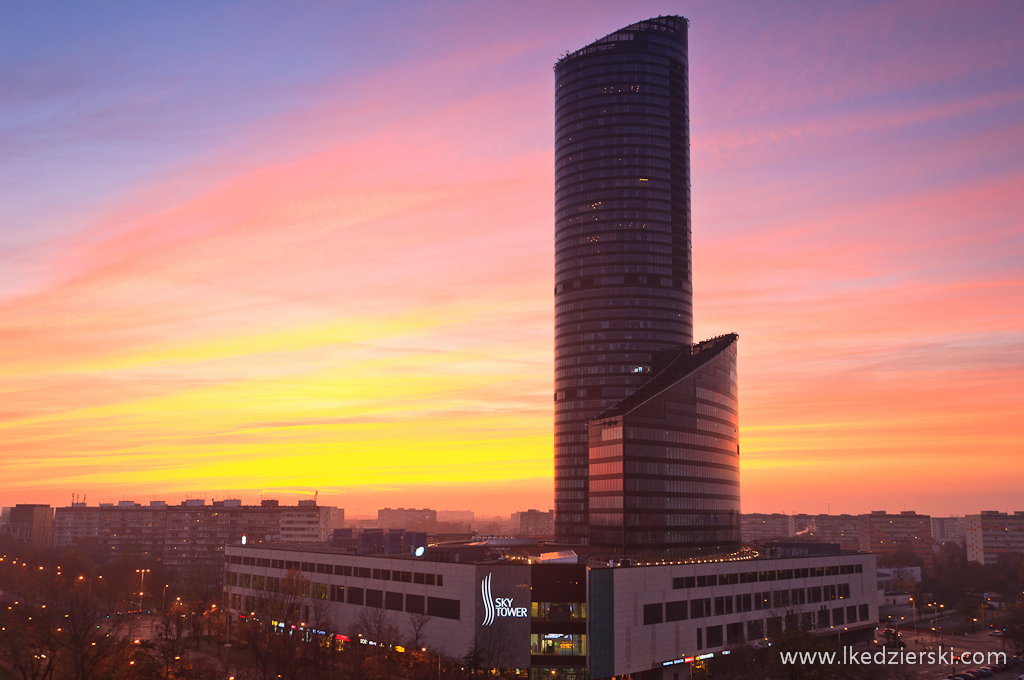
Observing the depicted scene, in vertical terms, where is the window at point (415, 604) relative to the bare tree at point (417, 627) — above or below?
above

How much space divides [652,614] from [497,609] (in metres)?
24.7

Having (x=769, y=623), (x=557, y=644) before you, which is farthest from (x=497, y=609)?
(x=769, y=623)

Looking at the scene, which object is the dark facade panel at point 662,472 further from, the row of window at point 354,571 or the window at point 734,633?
the row of window at point 354,571

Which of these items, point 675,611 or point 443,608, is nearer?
point 443,608

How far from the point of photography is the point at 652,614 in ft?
385

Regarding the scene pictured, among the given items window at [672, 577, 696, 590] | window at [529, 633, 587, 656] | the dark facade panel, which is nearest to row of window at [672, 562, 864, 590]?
window at [672, 577, 696, 590]

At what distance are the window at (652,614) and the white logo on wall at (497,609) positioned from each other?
64.2 ft

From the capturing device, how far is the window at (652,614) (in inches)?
4574

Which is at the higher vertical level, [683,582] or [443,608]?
[683,582]

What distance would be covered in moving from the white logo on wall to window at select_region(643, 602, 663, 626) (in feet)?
64.2

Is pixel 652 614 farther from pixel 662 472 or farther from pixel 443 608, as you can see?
pixel 662 472

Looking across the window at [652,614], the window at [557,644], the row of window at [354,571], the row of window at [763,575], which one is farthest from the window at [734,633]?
the row of window at [354,571]

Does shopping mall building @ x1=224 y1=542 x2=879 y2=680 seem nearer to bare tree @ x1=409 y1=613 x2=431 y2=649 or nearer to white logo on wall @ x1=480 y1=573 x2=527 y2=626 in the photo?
white logo on wall @ x1=480 y1=573 x2=527 y2=626

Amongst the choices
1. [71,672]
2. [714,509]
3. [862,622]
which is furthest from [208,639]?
[862,622]
